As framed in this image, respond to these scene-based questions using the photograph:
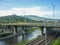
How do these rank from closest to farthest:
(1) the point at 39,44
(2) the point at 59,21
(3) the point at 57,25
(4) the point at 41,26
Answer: (1) the point at 39,44 < (3) the point at 57,25 < (4) the point at 41,26 < (2) the point at 59,21

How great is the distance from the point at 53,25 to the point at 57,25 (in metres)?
0.81

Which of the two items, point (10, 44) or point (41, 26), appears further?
point (41, 26)

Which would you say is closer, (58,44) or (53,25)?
(58,44)

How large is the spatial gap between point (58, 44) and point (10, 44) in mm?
9672

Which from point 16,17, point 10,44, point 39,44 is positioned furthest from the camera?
point 16,17

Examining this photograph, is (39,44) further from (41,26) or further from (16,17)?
(16,17)

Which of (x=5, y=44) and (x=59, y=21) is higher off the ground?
(x=59, y=21)

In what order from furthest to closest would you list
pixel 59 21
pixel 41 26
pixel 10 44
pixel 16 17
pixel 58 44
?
pixel 16 17
pixel 59 21
pixel 41 26
pixel 10 44
pixel 58 44

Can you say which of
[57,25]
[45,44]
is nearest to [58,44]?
[45,44]

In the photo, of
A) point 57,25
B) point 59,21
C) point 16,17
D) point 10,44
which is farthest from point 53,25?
point 16,17

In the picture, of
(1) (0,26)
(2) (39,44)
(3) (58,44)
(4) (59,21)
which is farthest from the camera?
(1) (0,26)

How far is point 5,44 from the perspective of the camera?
86.4 feet

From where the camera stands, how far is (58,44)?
18.5 metres

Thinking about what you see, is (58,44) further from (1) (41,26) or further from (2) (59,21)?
(2) (59,21)
